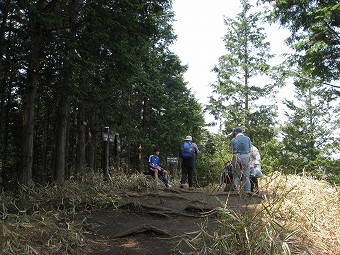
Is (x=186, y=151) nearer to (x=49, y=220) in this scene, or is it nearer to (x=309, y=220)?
(x=309, y=220)

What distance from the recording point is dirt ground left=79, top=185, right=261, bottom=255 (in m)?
4.53

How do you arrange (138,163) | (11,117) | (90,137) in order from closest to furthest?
1. (90,137)
2. (11,117)
3. (138,163)

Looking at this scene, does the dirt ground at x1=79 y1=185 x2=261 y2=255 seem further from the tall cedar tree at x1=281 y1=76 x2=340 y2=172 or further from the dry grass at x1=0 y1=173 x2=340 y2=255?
the tall cedar tree at x1=281 y1=76 x2=340 y2=172

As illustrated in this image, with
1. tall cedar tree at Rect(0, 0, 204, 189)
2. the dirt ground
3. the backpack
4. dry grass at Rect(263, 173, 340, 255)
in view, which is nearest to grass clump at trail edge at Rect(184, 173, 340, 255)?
dry grass at Rect(263, 173, 340, 255)

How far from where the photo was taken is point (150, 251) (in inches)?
176

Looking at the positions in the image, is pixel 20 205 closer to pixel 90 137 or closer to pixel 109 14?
pixel 109 14

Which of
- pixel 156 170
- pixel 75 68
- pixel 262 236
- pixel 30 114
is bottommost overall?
pixel 262 236

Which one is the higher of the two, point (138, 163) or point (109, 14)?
point (109, 14)

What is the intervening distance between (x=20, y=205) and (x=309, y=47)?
36.8 feet

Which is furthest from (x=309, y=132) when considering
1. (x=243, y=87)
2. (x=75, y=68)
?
(x=75, y=68)

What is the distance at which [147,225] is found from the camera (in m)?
5.24

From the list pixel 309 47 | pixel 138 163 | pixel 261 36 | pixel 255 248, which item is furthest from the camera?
pixel 261 36

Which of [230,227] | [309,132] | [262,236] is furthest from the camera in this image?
[309,132]

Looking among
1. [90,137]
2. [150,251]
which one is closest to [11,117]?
[90,137]
